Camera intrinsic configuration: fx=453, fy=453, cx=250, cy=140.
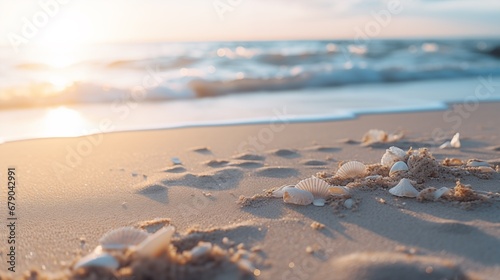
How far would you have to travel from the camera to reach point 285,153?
3.54 metres

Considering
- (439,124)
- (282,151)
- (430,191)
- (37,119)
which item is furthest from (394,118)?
(37,119)

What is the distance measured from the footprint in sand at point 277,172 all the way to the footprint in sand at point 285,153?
419 mm

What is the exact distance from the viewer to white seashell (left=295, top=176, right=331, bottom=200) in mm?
2256

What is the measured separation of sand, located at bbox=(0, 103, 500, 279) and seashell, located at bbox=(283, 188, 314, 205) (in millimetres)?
35

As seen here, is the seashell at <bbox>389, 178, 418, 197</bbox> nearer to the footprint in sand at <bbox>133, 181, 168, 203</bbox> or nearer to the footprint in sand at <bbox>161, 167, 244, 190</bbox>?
the footprint in sand at <bbox>161, 167, 244, 190</bbox>

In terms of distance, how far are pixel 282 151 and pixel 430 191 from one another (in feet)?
4.88

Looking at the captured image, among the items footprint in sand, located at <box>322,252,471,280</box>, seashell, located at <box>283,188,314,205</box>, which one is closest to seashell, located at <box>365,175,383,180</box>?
seashell, located at <box>283,188,314,205</box>

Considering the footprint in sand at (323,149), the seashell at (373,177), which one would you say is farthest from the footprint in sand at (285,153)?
the seashell at (373,177)

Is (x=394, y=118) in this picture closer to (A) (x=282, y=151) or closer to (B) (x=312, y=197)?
(A) (x=282, y=151)

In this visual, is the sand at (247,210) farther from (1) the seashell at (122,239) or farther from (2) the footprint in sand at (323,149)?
(1) the seashell at (122,239)

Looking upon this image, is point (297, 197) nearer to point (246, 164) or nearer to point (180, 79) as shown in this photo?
point (246, 164)

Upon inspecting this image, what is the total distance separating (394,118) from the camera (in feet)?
16.8

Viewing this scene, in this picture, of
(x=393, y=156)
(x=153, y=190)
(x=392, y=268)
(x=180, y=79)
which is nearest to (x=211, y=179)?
(x=153, y=190)

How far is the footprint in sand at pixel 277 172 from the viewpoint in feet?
9.57
